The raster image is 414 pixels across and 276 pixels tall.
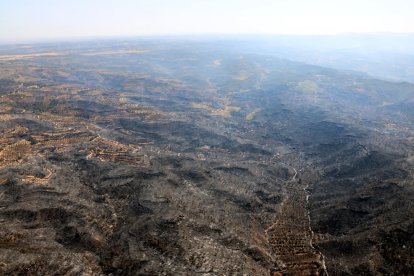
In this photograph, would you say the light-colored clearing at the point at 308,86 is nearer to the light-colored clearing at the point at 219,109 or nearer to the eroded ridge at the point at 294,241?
the light-colored clearing at the point at 219,109

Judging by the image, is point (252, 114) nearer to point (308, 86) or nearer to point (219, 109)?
point (219, 109)

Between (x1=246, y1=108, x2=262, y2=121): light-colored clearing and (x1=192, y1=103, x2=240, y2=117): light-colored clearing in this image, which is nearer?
(x1=246, y1=108, x2=262, y2=121): light-colored clearing

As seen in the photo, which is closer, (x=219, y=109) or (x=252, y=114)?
(x=252, y=114)

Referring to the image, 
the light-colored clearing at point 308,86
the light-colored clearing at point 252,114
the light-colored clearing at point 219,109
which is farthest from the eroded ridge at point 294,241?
the light-colored clearing at point 308,86

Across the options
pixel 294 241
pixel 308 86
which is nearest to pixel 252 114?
pixel 308 86

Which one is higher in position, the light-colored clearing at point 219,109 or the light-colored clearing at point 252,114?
the light-colored clearing at point 219,109

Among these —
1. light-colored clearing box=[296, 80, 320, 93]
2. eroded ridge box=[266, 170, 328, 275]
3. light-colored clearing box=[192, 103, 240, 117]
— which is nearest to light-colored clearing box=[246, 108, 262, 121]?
light-colored clearing box=[192, 103, 240, 117]

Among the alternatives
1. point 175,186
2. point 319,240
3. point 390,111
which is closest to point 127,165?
point 175,186

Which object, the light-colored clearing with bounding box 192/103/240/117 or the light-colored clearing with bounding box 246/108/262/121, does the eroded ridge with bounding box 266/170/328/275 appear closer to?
the light-colored clearing with bounding box 246/108/262/121
